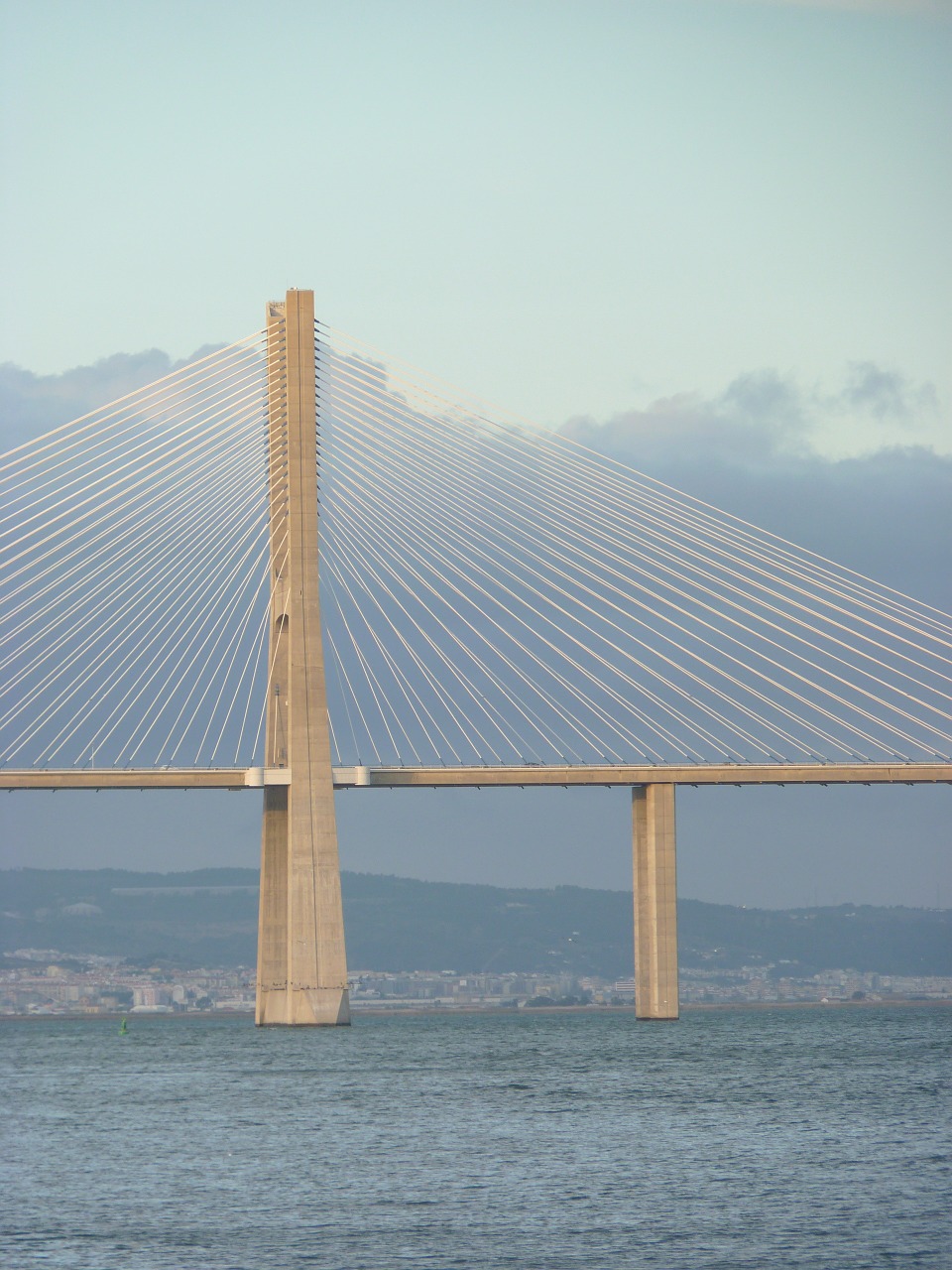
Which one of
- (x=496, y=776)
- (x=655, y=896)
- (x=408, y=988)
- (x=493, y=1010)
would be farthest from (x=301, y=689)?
(x=408, y=988)

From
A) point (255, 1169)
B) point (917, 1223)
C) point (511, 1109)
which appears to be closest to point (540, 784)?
point (511, 1109)

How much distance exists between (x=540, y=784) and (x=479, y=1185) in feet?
126

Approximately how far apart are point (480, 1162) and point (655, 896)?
132ft

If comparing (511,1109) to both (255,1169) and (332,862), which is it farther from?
(332,862)

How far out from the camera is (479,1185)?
31.0m

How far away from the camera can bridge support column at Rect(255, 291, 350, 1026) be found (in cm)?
6003

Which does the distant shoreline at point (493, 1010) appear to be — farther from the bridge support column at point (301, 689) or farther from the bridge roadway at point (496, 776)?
the bridge support column at point (301, 689)

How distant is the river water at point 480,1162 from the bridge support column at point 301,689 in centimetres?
315

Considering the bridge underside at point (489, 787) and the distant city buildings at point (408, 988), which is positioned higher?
the bridge underside at point (489, 787)

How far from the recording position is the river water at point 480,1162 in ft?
85.5

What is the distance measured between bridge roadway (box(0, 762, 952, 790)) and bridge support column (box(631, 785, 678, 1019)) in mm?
1430

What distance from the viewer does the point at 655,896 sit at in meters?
73.3

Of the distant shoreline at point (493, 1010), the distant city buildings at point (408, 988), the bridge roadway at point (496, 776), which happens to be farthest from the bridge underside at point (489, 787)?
the distant city buildings at point (408, 988)

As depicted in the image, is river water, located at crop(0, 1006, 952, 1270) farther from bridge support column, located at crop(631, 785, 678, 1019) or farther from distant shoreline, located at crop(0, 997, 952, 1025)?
distant shoreline, located at crop(0, 997, 952, 1025)
